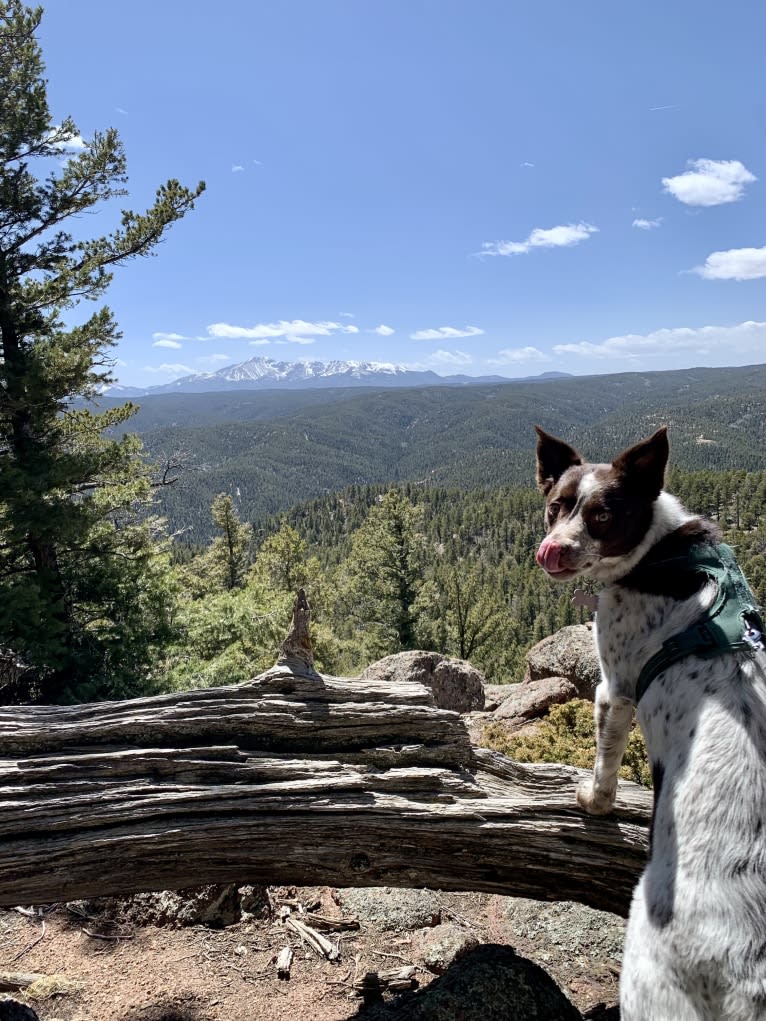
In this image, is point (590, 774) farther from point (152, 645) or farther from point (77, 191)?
point (77, 191)

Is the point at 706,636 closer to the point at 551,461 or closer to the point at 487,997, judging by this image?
the point at 551,461

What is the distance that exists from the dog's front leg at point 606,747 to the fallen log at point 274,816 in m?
0.21

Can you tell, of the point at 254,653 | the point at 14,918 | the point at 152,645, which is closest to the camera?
the point at 14,918

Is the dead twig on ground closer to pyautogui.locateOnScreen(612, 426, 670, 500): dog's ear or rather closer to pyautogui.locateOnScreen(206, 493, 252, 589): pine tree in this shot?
pyautogui.locateOnScreen(612, 426, 670, 500): dog's ear

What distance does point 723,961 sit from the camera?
2.16 m

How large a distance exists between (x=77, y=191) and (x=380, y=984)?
50.4 ft

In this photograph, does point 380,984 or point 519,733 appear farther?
point 519,733

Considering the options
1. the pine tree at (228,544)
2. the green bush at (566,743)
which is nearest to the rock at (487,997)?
the green bush at (566,743)

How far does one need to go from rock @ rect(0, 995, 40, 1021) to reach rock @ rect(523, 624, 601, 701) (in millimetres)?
12984

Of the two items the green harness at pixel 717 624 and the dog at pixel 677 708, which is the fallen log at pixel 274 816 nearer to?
the dog at pixel 677 708

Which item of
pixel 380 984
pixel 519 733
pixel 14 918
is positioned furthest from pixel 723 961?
pixel 519 733

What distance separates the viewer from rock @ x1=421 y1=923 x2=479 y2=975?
15.1ft

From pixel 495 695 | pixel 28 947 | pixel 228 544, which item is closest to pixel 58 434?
pixel 28 947

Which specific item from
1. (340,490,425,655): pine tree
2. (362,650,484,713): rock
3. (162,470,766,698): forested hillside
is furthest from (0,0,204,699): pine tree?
(340,490,425,655): pine tree
